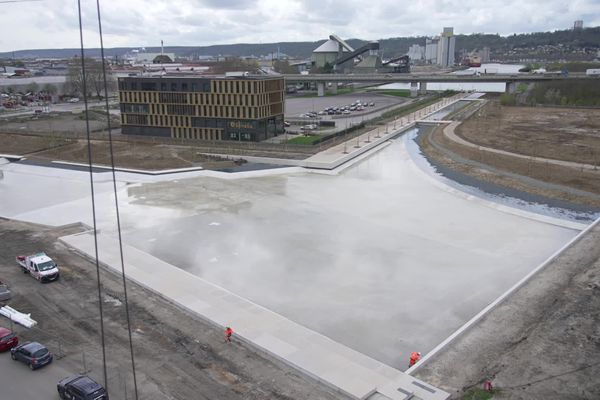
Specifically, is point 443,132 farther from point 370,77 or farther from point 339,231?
point 370,77

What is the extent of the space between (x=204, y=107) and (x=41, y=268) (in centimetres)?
3719

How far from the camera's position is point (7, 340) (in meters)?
16.6

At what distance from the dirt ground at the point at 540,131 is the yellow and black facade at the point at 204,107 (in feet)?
76.0

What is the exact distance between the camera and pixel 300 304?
19906 millimetres

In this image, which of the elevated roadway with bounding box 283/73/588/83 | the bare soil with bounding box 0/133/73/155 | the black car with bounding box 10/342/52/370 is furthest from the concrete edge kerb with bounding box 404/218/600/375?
the elevated roadway with bounding box 283/73/588/83

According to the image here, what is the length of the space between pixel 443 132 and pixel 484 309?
46582 millimetres

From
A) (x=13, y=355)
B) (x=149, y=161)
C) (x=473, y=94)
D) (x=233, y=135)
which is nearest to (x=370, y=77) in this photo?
(x=473, y=94)

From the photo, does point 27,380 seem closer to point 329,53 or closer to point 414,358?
point 414,358

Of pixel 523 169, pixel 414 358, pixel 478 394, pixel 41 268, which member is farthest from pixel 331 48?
pixel 478 394

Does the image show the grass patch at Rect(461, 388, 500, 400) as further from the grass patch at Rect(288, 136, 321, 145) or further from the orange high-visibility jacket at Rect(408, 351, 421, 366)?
the grass patch at Rect(288, 136, 321, 145)

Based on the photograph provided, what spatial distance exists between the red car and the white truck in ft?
15.8

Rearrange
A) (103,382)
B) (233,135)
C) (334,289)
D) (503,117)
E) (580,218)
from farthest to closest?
(503,117), (233,135), (580,218), (334,289), (103,382)

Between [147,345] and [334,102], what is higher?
[334,102]

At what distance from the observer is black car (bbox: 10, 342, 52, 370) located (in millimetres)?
15430
